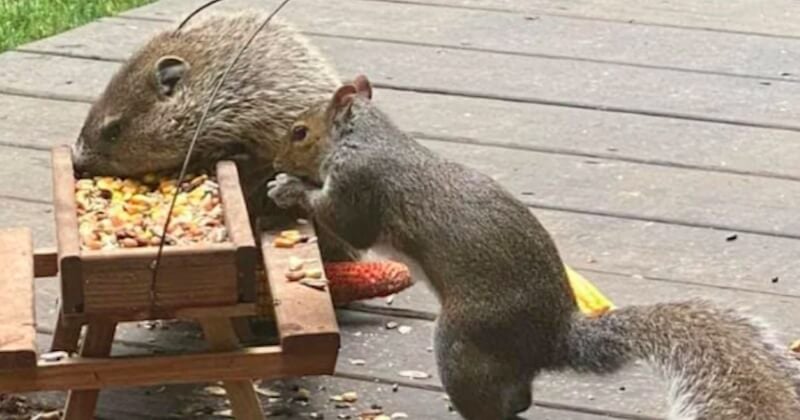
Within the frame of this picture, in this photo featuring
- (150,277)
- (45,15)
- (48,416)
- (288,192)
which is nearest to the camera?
(150,277)

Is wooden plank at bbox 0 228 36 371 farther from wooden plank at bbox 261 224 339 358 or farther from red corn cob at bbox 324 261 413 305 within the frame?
red corn cob at bbox 324 261 413 305

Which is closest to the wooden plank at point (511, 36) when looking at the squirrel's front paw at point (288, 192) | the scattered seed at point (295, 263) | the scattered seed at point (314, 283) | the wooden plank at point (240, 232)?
the squirrel's front paw at point (288, 192)

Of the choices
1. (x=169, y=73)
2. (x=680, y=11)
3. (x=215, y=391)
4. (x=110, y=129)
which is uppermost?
(x=169, y=73)

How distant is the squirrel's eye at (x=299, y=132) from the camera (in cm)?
309

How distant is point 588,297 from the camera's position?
3162mm

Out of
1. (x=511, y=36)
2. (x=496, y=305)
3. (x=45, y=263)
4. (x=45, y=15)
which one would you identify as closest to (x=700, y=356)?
(x=496, y=305)

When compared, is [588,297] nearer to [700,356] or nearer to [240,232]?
[700,356]

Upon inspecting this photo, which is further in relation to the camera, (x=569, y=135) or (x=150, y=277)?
(x=569, y=135)

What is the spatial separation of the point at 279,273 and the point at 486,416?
36 centimetres

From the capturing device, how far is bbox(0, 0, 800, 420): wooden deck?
3104 mm

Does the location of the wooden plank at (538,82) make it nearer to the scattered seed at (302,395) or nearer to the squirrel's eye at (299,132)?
the squirrel's eye at (299,132)

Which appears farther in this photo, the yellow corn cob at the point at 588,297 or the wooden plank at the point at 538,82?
the wooden plank at the point at 538,82

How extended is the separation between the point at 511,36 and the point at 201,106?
6.09 ft

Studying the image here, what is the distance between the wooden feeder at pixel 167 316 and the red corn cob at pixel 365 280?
1.64 ft
